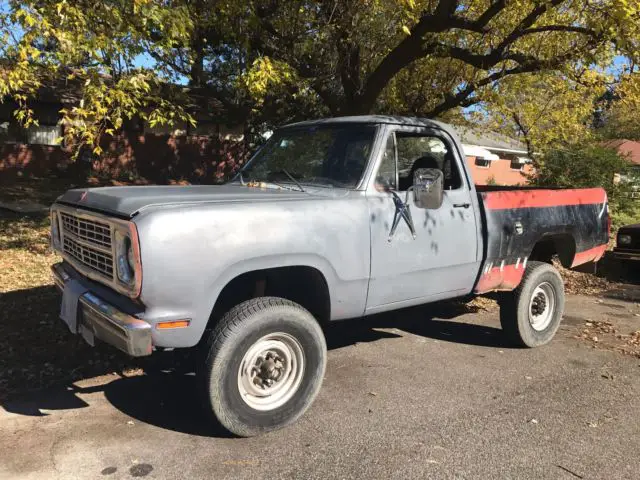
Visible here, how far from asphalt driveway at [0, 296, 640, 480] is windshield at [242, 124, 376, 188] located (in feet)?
5.45

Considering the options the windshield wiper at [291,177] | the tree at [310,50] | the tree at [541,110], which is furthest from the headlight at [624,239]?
the windshield wiper at [291,177]

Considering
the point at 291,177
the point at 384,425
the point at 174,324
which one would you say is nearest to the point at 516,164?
the point at 291,177

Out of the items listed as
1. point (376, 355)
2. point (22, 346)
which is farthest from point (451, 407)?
point (22, 346)

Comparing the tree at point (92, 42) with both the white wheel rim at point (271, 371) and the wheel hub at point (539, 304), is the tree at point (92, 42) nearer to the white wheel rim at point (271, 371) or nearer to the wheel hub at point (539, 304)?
the white wheel rim at point (271, 371)

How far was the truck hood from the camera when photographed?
3201 millimetres

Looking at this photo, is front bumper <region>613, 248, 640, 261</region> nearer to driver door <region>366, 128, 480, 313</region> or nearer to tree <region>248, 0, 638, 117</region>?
tree <region>248, 0, 638, 117</region>

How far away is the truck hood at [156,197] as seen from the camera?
10.5 ft

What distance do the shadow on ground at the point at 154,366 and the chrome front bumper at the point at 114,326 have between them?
23.5 inches

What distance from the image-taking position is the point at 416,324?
6.12 metres

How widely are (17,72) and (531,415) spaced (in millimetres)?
6004

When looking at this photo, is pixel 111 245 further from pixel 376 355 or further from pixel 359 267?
pixel 376 355

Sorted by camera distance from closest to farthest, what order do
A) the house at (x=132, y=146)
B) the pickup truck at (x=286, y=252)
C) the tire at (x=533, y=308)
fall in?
1. the pickup truck at (x=286, y=252)
2. the tire at (x=533, y=308)
3. the house at (x=132, y=146)

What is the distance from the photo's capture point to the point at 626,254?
350 inches

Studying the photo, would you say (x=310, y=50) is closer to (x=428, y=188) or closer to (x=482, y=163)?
(x=428, y=188)
